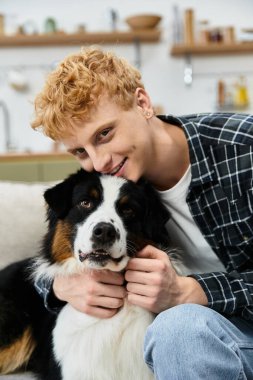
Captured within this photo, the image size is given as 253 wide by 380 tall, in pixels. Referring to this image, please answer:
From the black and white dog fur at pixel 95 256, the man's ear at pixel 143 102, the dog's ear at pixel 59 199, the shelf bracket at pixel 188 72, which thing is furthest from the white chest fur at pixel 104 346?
the shelf bracket at pixel 188 72

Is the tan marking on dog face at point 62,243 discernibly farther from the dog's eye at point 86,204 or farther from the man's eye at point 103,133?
the man's eye at point 103,133

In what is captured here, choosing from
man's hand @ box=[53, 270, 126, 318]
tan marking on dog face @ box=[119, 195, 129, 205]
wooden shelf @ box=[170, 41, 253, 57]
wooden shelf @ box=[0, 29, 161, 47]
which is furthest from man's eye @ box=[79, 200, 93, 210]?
wooden shelf @ box=[170, 41, 253, 57]

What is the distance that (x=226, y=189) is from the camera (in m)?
1.58

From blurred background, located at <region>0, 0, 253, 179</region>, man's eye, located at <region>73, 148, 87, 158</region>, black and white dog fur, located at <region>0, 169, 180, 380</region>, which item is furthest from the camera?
blurred background, located at <region>0, 0, 253, 179</region>

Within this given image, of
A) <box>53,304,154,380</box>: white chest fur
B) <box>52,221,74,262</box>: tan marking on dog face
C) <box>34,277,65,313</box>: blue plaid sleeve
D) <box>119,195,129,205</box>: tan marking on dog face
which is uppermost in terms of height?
<box>119,195,129,205</box>: tan marking on dog face

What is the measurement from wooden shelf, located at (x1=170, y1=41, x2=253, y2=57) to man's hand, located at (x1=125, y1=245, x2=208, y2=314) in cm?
409

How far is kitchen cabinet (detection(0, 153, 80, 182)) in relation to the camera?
13.6 feet

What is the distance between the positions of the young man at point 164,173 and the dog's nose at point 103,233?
0.52 ft

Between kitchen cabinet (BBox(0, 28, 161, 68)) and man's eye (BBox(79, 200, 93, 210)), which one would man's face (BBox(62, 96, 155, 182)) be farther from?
kitchen cabinet (BBox(0, 28, 161, 68))

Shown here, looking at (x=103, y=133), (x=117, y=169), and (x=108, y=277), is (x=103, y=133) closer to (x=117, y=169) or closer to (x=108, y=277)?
(x=117, y=169)

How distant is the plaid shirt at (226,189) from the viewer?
1.55 meters

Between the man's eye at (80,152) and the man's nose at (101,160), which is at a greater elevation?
the man's eye at (80,152)

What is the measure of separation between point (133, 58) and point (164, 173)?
400 cm

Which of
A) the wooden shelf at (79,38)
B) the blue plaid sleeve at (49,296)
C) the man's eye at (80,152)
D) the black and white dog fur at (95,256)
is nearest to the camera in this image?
the black and white dog fur at (95,256)
